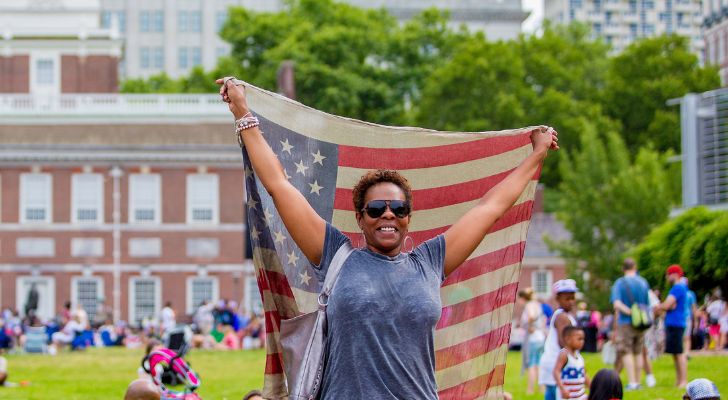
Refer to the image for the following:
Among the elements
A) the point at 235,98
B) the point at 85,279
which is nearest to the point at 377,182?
the point at 235,98

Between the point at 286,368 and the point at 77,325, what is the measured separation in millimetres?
31612

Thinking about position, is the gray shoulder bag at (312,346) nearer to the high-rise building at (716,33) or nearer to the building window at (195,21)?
the high-rise building at (716,33)

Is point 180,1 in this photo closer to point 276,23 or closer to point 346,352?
point 276,23

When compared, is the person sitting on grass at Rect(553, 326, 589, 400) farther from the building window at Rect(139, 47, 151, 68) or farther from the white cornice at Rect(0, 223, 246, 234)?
the building window at Rect(139, 47, 151, 68)

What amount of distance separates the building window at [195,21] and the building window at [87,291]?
70101 mm

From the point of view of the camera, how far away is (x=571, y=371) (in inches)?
489

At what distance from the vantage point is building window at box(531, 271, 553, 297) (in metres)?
59.9

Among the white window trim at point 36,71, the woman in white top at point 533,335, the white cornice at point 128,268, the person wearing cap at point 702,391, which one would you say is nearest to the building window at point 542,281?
the white cornice at point 128,268

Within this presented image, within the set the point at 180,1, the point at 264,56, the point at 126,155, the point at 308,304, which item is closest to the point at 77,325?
the point at 126,155

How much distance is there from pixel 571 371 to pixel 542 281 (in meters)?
48.2

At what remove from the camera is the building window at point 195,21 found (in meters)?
124

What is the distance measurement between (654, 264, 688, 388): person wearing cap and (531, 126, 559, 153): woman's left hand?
10.8 metres

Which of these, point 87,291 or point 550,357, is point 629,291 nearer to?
point 550,357

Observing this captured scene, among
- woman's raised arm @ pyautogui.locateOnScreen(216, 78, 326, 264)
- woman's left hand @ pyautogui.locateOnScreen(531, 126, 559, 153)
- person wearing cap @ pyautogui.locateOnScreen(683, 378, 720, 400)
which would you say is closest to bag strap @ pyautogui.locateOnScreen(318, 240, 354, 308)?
woman's raised arm @ pyautogui.locateOnScreen(216, 78, 326, 264)
